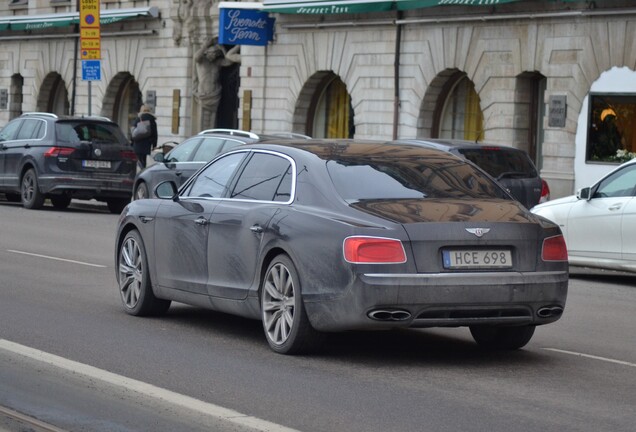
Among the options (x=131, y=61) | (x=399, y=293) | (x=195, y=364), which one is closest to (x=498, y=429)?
(x=399, y=293)

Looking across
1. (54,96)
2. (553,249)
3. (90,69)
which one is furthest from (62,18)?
(553,249)

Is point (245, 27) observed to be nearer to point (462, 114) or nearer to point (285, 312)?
point (462, 114)

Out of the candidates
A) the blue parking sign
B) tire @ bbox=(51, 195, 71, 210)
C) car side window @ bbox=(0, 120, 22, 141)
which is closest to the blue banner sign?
the blue parking sign

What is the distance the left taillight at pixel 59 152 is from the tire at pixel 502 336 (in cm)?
1841

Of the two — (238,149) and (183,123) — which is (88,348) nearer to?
(238,149)

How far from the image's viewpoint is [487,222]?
9.53m

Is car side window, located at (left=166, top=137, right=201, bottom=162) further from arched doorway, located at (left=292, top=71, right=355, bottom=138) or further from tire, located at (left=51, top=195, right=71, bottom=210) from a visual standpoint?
arched doorway, located at (left=292, top=71, right=355, bottom=138)

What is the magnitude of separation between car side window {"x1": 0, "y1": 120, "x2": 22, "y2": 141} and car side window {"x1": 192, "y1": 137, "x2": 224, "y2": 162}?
17.9ft

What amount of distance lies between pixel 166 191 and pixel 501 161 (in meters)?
9.39

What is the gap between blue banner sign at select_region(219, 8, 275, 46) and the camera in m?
37.7

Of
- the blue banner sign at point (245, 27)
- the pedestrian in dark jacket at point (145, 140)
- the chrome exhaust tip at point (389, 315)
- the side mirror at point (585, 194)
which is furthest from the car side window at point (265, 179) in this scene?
the blue banner sign at point (245, 27)

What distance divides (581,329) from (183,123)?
104 ft

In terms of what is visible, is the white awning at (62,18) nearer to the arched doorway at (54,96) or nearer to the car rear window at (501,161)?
the arched doorway at (54,96)

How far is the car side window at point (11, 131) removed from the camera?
2938cm
